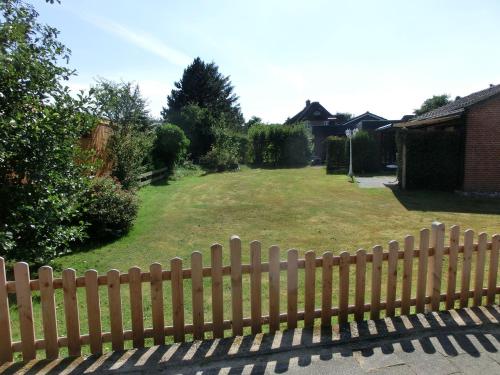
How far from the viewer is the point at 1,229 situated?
5152 millimetres

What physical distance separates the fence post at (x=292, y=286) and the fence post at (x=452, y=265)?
1826mm

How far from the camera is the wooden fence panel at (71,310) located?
10.9ft

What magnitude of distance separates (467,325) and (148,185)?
50.9ft

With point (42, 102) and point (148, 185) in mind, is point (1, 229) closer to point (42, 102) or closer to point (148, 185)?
point (42, 102)

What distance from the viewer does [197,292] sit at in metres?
3.58

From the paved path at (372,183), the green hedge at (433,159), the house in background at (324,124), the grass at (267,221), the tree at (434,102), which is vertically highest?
the tree at (434,102)

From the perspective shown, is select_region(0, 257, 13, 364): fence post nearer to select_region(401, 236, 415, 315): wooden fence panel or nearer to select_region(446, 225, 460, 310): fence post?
select_region(401, 236, 415, 315): wooden fence panel

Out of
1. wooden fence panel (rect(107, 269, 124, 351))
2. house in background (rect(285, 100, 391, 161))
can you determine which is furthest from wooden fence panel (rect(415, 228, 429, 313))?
house in background (rect(285, 100, 391, 161))

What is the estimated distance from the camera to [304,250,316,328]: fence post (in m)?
3.78

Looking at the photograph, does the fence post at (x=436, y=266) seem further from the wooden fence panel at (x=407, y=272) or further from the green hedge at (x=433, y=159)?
the green hedge at (x=433, y=159)

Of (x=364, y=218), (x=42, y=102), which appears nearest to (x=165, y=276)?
(x=42, y=102)

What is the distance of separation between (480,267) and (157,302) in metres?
3.63

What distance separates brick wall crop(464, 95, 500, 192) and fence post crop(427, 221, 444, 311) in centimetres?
1191

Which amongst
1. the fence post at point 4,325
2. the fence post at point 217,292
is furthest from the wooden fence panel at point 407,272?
the fence post at point 4,325
